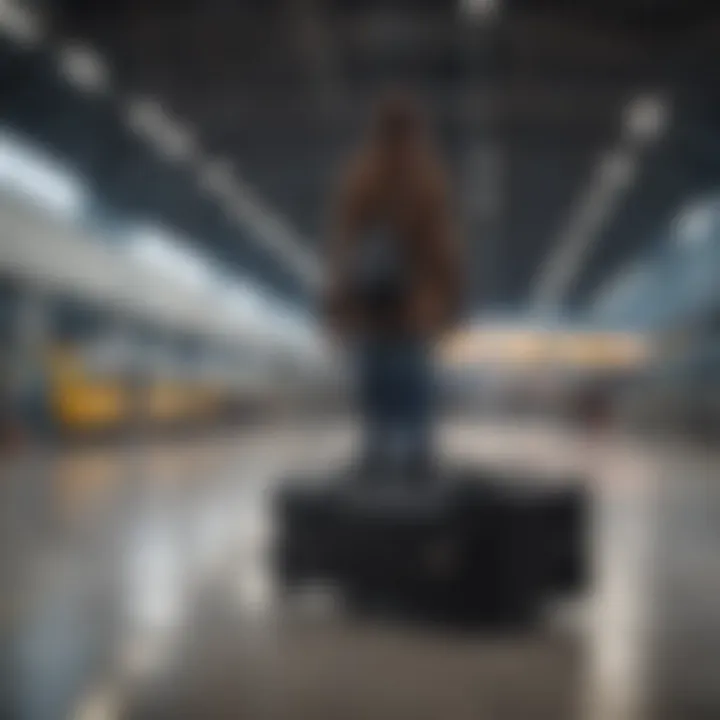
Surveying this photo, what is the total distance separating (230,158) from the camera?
6.85 m

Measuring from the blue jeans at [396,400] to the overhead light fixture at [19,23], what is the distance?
7.22ft

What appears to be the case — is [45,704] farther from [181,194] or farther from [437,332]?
[181,194]

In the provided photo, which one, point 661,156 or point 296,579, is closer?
point 296,579

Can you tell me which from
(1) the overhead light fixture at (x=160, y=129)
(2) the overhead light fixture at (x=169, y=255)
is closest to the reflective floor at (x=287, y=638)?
(2) the overhead light fixture at (x=169, y=255)

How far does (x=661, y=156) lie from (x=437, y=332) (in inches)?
122

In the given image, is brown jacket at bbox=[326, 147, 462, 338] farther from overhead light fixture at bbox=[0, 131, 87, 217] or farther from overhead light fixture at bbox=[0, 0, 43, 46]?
overhead light fixture at bbox=[0, 0, 43, 46]

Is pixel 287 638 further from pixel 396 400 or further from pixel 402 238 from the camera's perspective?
pixel 402 238

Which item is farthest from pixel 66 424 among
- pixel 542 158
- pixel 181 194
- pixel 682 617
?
pixel 682 617

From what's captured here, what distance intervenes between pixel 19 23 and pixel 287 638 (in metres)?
3.19

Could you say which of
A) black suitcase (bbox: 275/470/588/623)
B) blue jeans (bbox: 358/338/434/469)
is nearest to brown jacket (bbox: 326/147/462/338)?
blue jeans (bbox: 358/338/434/469)

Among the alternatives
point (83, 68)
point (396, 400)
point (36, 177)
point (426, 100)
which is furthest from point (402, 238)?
point (83, 68)

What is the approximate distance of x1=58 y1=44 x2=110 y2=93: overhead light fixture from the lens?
5363 mm

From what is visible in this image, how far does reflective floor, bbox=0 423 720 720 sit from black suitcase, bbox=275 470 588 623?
205 millimetres

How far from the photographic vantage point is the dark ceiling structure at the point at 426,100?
5.59 metres
